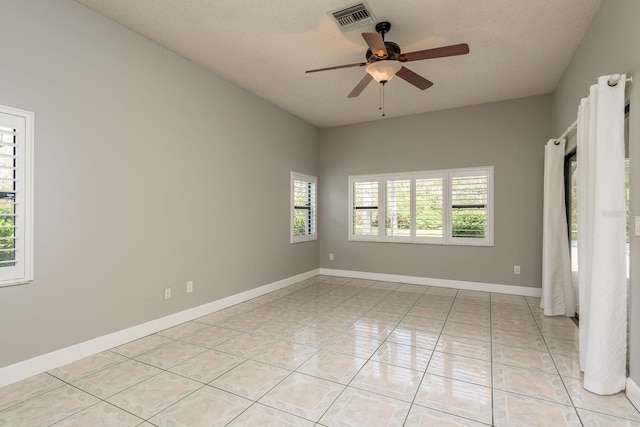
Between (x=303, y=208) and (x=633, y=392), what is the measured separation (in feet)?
15.6

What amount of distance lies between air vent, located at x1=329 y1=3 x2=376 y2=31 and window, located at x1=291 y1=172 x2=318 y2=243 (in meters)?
3.01

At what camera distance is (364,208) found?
603cm

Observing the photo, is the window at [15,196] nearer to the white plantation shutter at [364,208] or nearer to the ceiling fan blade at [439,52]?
the ceiling fan blade at [439,52]

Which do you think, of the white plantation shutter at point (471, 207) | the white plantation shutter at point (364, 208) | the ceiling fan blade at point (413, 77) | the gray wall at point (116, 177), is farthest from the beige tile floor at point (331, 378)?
the ceiling fan blade at point (413, 77)

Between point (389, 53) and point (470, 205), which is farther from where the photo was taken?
point (470, 205)

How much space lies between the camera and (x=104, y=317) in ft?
9.36

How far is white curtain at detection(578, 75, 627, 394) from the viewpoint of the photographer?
2.11 meters

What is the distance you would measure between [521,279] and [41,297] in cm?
575

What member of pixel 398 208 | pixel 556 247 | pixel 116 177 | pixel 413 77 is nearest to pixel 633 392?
pixel 556 247

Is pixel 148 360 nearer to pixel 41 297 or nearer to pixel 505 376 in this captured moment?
pixel 41 297

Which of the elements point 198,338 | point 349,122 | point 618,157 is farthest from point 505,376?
point 349,122

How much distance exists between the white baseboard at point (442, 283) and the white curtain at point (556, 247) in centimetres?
98

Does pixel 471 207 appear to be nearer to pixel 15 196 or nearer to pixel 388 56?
pixel 388 56

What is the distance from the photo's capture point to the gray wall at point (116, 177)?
2.42 m
